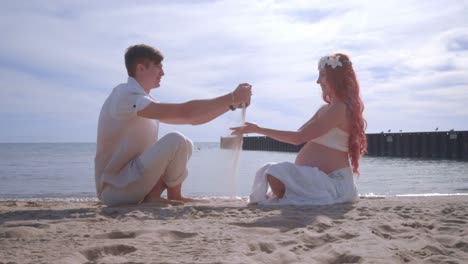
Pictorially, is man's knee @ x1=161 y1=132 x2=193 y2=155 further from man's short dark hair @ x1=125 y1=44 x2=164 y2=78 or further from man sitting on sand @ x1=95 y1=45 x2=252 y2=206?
man's short dark hair @ x1=125 y1=44 x2=164 y2=78

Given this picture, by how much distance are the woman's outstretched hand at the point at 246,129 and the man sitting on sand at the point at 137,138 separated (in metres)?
0.22

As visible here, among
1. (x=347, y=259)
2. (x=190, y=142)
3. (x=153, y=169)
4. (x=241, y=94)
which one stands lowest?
(x=347, y=259)

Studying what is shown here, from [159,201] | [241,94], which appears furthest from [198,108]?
[159,201]

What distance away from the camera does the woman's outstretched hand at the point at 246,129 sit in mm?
4211

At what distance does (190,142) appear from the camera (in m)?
4.25

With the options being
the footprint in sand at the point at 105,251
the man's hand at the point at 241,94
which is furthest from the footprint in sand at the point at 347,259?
the man's hand at the point at 241,94

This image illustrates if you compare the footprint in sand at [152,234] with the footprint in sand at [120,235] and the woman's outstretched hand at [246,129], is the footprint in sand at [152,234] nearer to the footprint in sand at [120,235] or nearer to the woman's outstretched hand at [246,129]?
the footprint in sand at [120,235]

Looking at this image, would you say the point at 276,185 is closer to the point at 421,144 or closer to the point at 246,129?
the point at 246,129

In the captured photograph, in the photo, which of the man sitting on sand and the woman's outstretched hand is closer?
the man sitting on sand

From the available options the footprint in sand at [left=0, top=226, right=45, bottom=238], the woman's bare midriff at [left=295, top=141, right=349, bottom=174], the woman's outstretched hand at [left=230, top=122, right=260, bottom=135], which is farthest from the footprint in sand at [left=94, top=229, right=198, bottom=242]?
the woman's bare midriff at [left=295, top=141, right=349, bottom=174]

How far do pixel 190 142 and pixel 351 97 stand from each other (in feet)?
5.02

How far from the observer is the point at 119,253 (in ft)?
7.52

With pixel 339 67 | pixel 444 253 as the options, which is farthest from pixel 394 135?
pixel 444 253

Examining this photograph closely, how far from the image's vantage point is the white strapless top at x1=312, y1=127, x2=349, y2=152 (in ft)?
14.1
